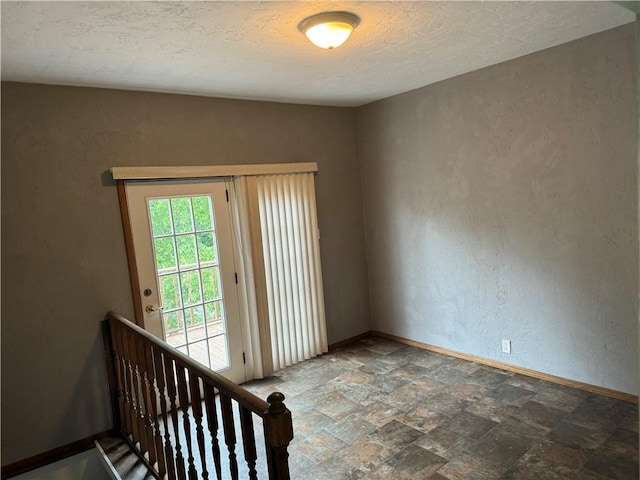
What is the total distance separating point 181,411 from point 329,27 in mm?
2300

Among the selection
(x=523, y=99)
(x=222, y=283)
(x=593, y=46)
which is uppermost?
(x=593, y=46)

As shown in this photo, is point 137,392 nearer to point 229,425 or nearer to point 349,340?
point 229,425

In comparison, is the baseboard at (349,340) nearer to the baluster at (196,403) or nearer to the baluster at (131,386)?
the baluster at (131,386)

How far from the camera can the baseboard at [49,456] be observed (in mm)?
2752

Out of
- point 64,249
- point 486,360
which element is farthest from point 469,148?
point 64,249

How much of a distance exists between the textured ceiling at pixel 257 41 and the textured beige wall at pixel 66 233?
184 mm

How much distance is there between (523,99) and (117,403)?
3733 mm

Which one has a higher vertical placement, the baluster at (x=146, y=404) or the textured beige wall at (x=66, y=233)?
the textured beige wall at (x=66, y=233)

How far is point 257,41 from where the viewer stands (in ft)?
7.96

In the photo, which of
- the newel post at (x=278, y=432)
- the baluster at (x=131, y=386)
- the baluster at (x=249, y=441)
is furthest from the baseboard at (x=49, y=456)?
the newel post at (x=278, y=432)

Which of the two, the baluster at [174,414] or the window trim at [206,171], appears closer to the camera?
the baluster at [174,414]

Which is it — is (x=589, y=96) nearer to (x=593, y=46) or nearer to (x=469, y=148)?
(x=593, y=46)

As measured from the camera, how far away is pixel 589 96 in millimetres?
2932

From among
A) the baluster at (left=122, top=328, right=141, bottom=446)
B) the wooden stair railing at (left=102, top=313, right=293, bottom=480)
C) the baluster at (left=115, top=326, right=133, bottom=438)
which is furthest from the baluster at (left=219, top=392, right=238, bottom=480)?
the baluster at (left=115, top=326, right=133, bottom=438)
